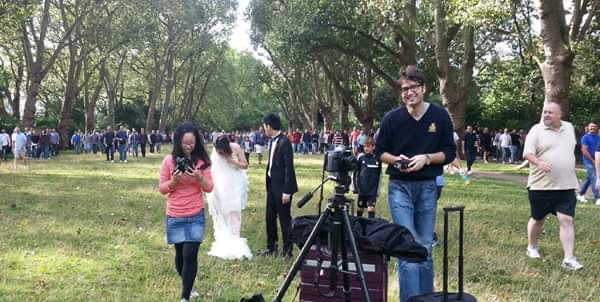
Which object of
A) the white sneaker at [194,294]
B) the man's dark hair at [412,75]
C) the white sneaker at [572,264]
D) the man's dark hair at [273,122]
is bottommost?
the white sneaker at [194,294]

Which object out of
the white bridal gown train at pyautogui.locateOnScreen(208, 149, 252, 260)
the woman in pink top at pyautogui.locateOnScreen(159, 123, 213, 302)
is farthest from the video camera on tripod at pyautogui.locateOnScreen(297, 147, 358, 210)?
the white bridal gown train at pyautogui.locateOnScreen(208, 149, 252, 260)

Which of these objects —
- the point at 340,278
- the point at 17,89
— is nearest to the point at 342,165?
the point at 340,278

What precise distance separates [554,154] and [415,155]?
2.77 m

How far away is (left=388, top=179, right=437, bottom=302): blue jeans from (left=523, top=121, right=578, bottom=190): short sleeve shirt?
2529mm

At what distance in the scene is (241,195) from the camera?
8.17 meters

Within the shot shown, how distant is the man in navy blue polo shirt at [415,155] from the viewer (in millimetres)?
4699

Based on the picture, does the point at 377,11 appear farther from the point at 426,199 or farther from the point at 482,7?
the point at 426,199

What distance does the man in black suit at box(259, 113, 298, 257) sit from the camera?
7.44m

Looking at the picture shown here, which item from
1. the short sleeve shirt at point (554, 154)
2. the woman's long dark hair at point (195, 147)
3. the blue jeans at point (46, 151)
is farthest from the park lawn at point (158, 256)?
the blue jeans at point (46, 151)

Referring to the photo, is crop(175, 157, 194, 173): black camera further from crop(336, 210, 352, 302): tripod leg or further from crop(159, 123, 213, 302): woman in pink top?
crop(336, 210, 352, 302): tripod leg

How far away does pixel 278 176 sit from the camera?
24.7ft

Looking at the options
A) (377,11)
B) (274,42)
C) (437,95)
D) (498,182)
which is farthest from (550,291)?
(437,95)

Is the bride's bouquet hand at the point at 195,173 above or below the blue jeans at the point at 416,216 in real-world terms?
above

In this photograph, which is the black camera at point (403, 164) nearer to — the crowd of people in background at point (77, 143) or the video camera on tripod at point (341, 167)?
the video camera on tripod at point (341, 167)
